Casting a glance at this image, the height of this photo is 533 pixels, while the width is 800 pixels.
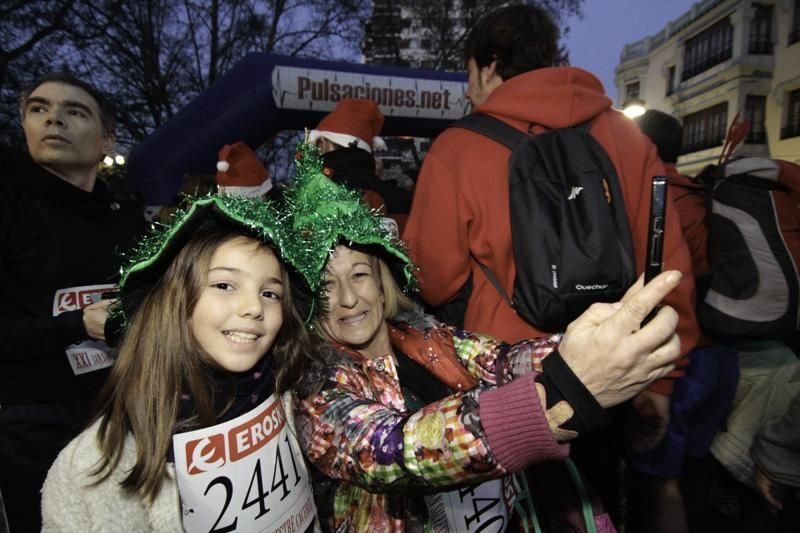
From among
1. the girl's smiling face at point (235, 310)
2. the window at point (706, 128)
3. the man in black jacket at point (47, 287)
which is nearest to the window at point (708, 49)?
the window at point (706, 128)

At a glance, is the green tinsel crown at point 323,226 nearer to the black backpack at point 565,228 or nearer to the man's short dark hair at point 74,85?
the black backpack at point 565,228

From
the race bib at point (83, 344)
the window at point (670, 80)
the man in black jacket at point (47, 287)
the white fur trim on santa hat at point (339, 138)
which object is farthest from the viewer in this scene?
the window at point (670, 80)

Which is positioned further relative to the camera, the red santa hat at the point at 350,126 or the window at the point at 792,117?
the window at the point at 792,117

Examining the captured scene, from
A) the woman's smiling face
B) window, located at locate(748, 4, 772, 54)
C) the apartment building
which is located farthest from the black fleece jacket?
window, located at locate(748, 4, 772, 54)

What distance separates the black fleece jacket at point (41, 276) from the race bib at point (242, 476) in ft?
2.49

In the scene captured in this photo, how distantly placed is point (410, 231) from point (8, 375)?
5.34 ft

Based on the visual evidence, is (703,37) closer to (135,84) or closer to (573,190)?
(135,84)

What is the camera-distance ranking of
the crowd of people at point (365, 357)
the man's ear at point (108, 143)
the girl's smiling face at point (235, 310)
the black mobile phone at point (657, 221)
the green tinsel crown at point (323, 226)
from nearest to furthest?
the black mobile phone at point (657, 221) < the crowd of people at point (365, 357) < the girl's smiling face at point (235, 310) < the green tinsel crown at point (323, 226) < the man's ear at point (108, 143)

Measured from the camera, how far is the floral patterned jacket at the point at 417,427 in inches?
34.1

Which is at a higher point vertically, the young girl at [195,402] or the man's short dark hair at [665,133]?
the man's short dark hair at [665,133]

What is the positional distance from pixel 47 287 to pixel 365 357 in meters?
1.29

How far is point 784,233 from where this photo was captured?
82.7 inches

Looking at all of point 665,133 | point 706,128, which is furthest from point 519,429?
point 706,128

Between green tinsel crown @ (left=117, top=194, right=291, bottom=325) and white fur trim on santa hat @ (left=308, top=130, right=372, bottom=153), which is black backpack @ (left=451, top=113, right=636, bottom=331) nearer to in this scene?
green tinsel crown @ (left=117, top=194, right=291, bottom=325)
